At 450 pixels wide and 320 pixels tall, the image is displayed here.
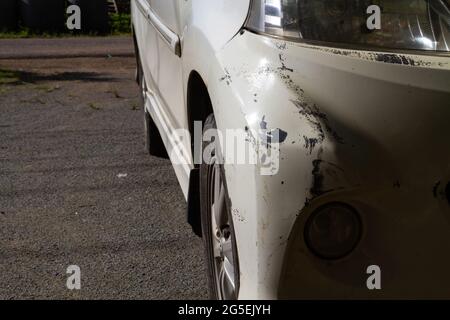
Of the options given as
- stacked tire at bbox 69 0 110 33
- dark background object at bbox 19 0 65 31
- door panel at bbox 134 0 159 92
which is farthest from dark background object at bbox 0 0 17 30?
door panel at bbox 134 0 159 92

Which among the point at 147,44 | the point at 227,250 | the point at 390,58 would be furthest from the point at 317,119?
the point at 147,44

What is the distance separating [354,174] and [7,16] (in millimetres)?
13987

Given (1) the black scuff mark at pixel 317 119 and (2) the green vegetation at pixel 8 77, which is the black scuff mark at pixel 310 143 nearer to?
(1) the black scuff mark at pixel 317 119

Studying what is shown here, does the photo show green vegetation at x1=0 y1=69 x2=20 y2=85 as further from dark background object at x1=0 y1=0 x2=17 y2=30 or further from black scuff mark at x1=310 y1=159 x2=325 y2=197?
black scuff mark at x1=310 y1=159 x2=325 y2=197

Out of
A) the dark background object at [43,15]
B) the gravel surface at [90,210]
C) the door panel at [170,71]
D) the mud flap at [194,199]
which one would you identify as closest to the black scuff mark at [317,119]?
the mud flap at [194,199]

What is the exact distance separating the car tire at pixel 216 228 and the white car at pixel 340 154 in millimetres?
256

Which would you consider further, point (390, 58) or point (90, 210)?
point (90, 210)

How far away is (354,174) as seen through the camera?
2.29 meters

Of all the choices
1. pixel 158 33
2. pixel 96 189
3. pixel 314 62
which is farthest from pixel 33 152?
pixel 314 62

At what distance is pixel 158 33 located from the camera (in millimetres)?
4348

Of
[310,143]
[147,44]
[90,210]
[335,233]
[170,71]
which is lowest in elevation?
[90,210]

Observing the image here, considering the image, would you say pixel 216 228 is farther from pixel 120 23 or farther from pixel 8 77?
pixel 120 23

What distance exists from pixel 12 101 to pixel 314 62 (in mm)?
6284
